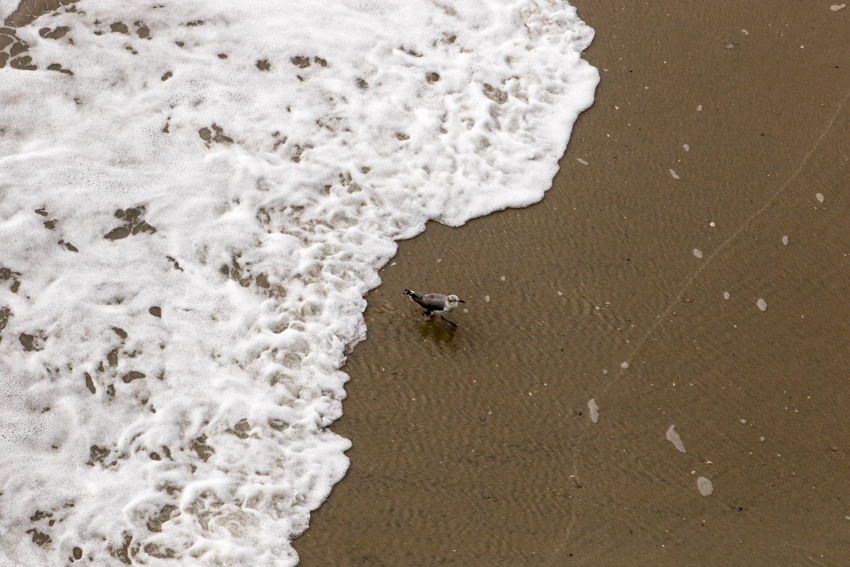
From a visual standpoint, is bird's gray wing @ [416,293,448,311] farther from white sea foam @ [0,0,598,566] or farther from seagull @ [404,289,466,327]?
white sea foam @ [0,0,598,566]

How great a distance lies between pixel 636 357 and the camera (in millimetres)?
4469

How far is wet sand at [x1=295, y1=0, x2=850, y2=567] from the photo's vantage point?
3.91 m

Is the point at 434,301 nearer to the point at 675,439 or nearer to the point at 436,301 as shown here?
the point at 436,301

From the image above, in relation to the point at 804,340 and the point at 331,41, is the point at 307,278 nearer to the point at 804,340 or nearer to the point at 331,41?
the point at 331,41

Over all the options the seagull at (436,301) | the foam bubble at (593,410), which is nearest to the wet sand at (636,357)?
the foam bubble at (593,410)

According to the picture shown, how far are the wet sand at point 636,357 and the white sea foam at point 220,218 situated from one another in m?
0.31

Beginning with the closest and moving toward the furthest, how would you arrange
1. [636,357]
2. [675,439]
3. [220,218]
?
[675,439] < [636,357] < [220,218]

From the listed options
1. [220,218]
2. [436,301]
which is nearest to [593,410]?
[436,301]

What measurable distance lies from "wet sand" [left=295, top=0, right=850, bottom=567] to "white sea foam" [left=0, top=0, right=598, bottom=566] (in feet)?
1.03

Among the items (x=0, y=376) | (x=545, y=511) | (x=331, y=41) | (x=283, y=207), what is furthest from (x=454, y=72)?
(x=0, y=376)

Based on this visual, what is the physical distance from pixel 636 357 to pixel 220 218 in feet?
10.1

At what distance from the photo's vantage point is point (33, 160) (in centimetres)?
508

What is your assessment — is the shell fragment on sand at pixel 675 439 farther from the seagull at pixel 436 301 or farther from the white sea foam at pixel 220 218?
the white sea foam at pixel 220 218

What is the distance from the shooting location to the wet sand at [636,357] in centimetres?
391
